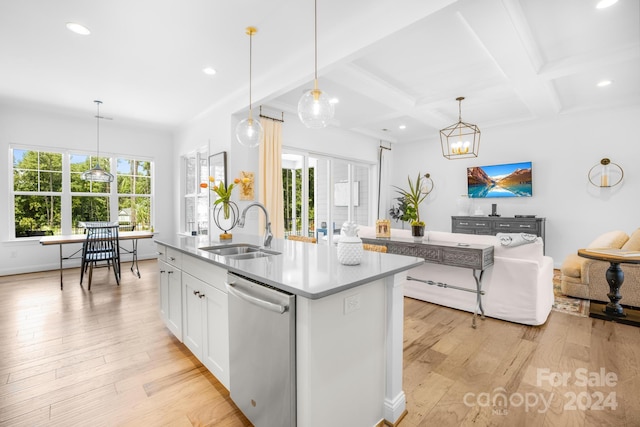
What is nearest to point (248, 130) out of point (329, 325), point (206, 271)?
point (206, 271)

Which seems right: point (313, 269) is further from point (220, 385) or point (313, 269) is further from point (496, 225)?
point (496, 225)

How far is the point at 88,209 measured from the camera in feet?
19.3

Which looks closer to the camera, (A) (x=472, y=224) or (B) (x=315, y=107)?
(B) (x=315, y=107)

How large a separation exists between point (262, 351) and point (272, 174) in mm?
3747

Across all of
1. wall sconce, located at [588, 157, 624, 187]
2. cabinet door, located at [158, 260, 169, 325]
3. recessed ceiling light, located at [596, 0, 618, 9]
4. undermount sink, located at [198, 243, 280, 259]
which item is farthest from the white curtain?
wall sconce, located at [588, 157, 624, 187]

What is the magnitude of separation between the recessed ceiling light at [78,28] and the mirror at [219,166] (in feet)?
6.98

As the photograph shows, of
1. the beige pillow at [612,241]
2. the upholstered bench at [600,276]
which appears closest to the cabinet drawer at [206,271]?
the upholstered bench at [600,276]

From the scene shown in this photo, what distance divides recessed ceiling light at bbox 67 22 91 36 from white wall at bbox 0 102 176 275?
2905 mm

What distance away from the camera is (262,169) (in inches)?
189

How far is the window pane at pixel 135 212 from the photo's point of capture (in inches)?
247

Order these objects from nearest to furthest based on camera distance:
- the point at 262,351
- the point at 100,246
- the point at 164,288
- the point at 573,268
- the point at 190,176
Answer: the point at 262,351, the point at 164,288, the point at 573,268, the point at 100,246, the point at 190,176

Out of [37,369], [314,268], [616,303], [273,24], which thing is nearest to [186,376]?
[37,369]

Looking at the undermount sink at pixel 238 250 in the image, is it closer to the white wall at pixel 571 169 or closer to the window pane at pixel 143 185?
the window pane at pixel 143 185

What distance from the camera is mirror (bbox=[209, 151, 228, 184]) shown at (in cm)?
468
